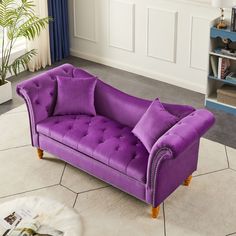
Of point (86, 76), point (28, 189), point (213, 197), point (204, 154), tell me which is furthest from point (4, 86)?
point (213, 197)

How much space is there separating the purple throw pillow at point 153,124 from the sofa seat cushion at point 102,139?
0.09m

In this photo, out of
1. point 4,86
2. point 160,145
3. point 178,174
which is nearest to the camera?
point 160,145

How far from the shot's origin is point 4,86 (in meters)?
5.67

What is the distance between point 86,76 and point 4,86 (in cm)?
132

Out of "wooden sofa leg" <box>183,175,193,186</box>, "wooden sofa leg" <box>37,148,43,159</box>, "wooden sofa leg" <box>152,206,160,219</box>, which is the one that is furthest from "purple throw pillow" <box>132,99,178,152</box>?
"wooden sofa leg" <box>37,148,43,159</box>

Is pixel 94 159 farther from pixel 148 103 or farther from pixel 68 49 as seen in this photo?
pixel 68 49

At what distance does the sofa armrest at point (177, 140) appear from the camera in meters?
3.66

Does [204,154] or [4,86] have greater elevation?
[4,86]

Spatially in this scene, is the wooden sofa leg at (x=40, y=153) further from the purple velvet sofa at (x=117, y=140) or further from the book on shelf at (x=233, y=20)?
the book on shelf at (x=233, y=20)

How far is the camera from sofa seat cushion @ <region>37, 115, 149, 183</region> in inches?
156

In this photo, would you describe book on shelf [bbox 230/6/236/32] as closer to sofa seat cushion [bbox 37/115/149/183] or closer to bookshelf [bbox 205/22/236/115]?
bookshelf [bbox 205/22/236/115]

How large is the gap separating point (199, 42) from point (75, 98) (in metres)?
1.71

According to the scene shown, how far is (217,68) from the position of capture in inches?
214

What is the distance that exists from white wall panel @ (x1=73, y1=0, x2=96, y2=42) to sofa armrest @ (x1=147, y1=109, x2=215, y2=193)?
286 centimetres
